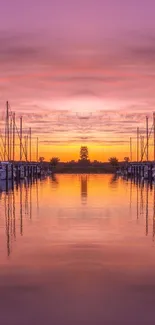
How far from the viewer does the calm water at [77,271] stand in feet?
23.9

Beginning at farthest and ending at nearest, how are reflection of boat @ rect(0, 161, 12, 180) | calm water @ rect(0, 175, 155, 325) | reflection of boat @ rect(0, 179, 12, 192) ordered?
reflection of boat @ rect(0, 161, 12, 180)
reflection of boat @ rect(0, 179, 12, 192)
calm water @ rect(0, 175, 155, 325)

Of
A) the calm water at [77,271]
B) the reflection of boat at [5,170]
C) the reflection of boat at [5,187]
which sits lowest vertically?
the reflection of boat at [5,187]

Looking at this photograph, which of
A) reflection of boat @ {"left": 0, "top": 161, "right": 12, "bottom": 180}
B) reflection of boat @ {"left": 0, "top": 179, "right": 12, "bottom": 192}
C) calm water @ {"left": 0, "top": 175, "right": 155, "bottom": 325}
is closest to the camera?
calm water @ {"left": 0, "top": 175, "right": 155, "bottom": 325}

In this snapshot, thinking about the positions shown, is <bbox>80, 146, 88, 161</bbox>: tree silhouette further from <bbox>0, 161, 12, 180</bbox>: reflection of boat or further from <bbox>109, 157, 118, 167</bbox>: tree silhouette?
<bbox>0, 161, 12, 180</bbox>: reflection of boat

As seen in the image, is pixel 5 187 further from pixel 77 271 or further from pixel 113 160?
pixel 113 160

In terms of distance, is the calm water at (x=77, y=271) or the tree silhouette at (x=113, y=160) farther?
the tree silhouette at (x=113, y=160)

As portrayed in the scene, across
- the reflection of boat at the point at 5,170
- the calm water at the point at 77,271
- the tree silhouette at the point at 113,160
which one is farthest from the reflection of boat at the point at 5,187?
the tree silhouette at the point at 113,160

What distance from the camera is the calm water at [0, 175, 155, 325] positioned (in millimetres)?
7285

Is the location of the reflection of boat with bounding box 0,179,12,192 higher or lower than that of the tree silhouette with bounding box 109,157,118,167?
lower

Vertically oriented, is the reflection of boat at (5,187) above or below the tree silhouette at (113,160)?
below

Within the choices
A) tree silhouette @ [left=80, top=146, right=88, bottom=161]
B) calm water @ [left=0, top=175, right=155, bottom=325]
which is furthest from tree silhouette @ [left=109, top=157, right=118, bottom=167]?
calm water @ [left=0, top=175, right=155, bottom=325]

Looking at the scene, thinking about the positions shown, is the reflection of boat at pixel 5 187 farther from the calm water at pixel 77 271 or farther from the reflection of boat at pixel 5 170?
the calm water at pixel 77 271

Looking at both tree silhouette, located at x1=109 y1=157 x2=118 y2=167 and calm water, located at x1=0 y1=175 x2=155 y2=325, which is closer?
calm water, located at x1=0 y1=175 x2=155 y2=325

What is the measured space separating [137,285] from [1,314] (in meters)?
2.50
